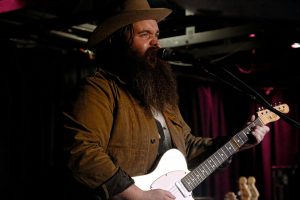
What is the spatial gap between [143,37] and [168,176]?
0.84 metres

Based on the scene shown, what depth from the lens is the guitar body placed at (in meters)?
2.32

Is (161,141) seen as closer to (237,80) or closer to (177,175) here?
(177,175)

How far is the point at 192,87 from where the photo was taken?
6.96m

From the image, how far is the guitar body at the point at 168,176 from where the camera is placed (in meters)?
2.32

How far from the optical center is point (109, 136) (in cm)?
Answer: 232

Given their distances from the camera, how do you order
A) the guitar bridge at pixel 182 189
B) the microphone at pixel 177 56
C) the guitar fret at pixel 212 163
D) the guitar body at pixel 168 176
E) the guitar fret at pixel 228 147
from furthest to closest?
the guitar fret at pixel 228 147
the guitar fret at pixel 212 163
the guitar bridge at pixel 182 189
the guitar body at pixel 168 176
the microphone at pixel 177 56

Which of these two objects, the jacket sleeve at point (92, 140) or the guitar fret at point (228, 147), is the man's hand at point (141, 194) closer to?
the jacket sleeve at point (92, 140)

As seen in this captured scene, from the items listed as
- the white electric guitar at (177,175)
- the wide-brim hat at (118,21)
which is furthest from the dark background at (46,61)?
the white electric guitar at (177,175)

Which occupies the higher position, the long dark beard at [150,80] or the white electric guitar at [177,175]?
the long dark beard at [150,80]

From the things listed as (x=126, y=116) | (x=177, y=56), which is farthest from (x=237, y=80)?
(x=126, y=116)

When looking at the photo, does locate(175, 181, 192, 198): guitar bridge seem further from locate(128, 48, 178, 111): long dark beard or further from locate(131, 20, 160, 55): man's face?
locate(131, 20, 160, 55): man's face

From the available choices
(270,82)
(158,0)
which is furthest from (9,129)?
(270,82)

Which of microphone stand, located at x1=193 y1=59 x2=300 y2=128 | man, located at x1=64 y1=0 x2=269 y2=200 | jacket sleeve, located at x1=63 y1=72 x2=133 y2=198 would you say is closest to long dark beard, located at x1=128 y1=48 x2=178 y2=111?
man, located at x1=64 y1=0 x2=269 y2=200

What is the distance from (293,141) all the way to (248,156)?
0.84m
